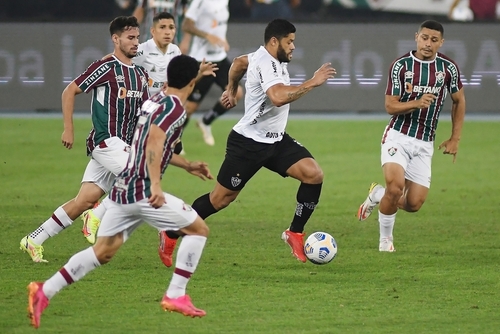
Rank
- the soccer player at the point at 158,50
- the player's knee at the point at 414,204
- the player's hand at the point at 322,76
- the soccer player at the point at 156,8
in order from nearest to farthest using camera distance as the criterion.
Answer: the player's hand at the point at 322,76, the player's knee at the point at 414,204, the soccer player at the point at 158,50, the soccer player at the point at 156,8

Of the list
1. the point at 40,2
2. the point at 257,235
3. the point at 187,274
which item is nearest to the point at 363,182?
the point at 257,235

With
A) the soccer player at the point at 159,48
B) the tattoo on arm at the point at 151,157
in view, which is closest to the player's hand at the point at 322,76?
the tattoo on arm at the point at 151,157

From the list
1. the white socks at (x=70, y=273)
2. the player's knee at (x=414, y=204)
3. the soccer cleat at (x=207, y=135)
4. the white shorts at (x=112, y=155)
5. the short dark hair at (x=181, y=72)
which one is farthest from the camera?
the soccer cleat at (x=207, y=135)

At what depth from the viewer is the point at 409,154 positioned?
8844mm

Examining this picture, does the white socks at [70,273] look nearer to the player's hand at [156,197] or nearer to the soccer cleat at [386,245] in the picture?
the player's hand at [156,197]

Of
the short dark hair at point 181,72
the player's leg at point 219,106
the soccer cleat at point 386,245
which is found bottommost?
the player's leg at point 219,106

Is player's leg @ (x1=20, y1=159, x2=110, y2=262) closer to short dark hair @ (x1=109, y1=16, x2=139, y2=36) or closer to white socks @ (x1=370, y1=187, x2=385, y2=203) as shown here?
short dark hair @ (x1=109, y1=16, x2=139, y2=36)

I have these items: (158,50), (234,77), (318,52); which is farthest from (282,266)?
(318,52)

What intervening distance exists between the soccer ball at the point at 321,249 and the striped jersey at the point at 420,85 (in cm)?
139

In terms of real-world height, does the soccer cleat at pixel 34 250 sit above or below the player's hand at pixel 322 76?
below

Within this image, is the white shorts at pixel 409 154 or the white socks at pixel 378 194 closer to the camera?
the white shorts at pixel 409 154

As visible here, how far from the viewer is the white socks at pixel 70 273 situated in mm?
6129

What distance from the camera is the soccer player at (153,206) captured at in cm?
611

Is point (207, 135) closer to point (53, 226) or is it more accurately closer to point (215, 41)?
point (215, 41)
